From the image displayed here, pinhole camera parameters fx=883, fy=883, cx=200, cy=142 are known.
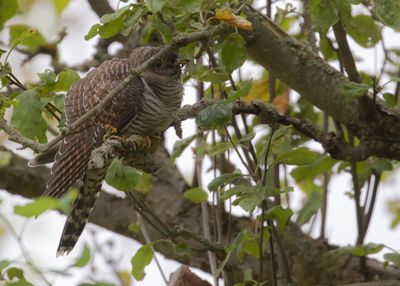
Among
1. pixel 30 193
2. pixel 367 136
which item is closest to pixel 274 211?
pixel 367 136

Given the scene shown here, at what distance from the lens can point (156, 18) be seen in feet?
8.57

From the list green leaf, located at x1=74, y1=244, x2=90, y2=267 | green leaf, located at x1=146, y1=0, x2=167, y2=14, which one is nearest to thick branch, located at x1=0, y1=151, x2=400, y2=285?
green leaf, located at x1=146, y1=0, x2=167, y2=14

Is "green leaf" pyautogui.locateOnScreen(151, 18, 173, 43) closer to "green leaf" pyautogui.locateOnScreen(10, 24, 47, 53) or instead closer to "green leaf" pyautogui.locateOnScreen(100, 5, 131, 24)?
"green leaf" pyautogui.locateOnScreen(100, 5, 131, 24)

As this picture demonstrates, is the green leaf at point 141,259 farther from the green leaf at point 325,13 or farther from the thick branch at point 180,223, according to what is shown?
the green leaf at point 325,13

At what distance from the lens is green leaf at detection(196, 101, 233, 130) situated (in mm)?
2686

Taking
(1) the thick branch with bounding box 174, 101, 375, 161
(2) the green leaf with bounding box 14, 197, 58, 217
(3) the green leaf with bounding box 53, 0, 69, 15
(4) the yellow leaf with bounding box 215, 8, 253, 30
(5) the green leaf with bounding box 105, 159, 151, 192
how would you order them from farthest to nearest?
(1) the thick branch with bounding box 174, 101, 375, 161 → (4) the yellow leaf with bounding box 215, 8, 253, 30 → (5) the green leaf with bounding box 105, 159, 151, 192 → (3) the green leaf with bounding box 53, 0, 69, 15 → (2) the green leaf with bounding box 14, 197, 58, 217

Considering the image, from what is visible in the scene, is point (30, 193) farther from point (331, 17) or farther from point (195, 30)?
point (331, 17)

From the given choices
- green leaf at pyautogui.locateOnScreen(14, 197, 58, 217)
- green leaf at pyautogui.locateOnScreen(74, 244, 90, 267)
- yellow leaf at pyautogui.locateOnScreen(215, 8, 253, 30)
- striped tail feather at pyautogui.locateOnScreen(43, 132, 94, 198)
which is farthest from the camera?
striped tail feather at pyautogui.locateOnScreen(43, 132, 94, 198)

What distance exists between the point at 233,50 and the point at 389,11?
50cm

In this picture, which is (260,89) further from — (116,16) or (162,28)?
(116,16)

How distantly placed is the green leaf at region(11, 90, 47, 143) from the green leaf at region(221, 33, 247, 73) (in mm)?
593

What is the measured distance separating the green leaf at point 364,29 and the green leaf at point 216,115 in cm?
89

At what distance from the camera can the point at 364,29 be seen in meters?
3.42

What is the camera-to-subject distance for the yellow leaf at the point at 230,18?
102 inches
